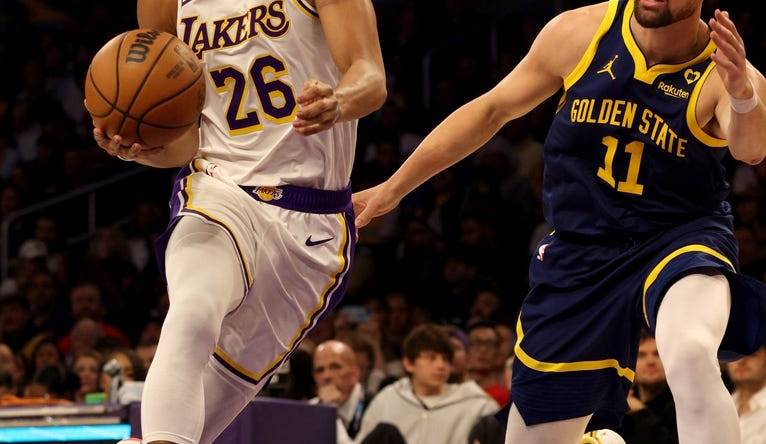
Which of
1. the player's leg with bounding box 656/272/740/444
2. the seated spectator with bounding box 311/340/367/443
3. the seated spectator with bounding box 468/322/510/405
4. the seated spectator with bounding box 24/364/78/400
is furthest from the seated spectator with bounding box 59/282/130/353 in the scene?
the player's leg with bounding box 656/272/740/444

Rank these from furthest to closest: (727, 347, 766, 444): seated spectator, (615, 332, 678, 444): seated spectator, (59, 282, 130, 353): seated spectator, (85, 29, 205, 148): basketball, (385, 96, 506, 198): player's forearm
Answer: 1. (59, 282, 130, 353): seated spectator
2. (727, 347, 766, 444): seated spectator
3. (615, 332, 678, 444): seated spectator
4. (385, 96, 506, 198): player's forearm
5. (85, 29, 205, 148): basketball

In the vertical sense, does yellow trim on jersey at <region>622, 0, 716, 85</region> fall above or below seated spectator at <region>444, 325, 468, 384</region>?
above

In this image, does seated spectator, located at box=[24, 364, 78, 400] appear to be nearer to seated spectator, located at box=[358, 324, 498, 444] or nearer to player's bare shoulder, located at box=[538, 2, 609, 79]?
seated spectator, located at box=[358, 324, 498, 444]

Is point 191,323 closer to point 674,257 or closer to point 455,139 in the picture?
point 455,139

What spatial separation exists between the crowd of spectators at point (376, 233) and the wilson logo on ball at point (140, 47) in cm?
365

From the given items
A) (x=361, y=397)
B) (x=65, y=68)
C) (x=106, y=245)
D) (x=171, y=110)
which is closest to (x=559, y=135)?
(x=171, y=110)

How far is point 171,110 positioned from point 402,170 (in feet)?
3.56

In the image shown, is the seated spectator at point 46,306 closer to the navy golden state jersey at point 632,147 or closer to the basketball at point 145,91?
the basketball at point 145,91

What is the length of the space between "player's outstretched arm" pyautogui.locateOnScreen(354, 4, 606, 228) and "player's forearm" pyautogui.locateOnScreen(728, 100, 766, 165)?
74 centimetres

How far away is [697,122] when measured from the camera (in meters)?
4.28

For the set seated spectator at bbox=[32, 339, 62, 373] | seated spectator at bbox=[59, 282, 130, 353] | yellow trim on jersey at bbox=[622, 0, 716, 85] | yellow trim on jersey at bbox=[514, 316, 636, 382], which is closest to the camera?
yellow trim on jersey at bbox=[622, 0, 716, 85]

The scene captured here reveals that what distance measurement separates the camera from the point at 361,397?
8.70 meters

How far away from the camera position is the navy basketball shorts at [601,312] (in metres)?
4.16

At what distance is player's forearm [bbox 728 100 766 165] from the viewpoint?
403cm
